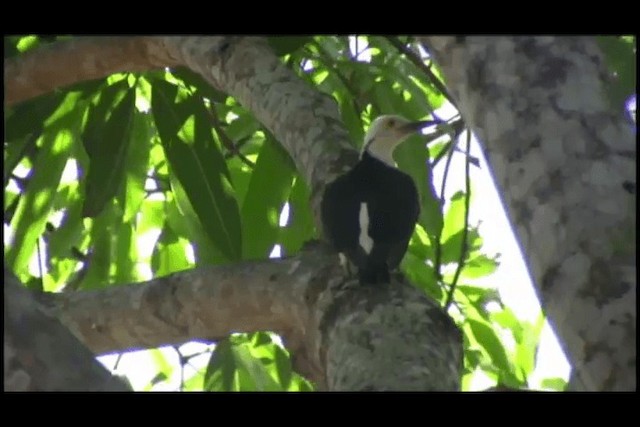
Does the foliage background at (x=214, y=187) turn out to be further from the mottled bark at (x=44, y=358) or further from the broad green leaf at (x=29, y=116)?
the mottled bark at (x=44, y=358)

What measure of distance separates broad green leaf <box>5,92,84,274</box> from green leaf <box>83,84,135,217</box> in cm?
13

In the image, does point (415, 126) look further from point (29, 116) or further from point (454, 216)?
point (29, 116)

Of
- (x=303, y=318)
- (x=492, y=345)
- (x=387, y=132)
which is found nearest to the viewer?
(x=303, y=318)

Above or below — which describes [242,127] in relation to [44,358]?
above

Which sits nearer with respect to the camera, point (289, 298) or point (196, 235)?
point (289, 298)

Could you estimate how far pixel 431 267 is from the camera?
10.2ft

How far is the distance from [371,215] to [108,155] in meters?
0.72

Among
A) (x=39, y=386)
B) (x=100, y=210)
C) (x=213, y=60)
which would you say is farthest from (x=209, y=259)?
(x=39, y=386)

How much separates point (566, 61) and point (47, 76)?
1.76m

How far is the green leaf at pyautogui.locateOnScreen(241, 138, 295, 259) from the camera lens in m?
2.77

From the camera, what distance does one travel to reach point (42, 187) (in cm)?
296

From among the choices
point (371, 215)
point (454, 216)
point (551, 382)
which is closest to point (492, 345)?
point (454, 216)

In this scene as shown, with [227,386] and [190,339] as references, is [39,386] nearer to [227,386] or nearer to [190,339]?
[190,339]

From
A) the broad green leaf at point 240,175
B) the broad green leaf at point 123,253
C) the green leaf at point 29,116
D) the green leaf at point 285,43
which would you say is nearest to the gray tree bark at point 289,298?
the green leaf at point 285,43
